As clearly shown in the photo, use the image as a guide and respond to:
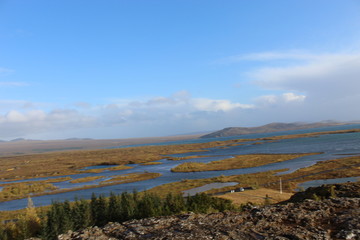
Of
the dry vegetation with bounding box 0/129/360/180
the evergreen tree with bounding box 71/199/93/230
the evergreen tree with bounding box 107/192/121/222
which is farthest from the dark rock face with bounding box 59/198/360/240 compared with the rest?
the dry vegetation with bounding box 0/129/360/180

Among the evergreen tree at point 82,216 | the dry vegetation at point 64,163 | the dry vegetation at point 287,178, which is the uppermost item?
the evergreen tree at point 82,216

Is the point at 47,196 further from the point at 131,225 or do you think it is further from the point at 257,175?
the point at 131,225

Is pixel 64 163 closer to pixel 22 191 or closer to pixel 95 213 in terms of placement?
pixel 22 191

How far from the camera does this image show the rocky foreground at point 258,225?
8211mm

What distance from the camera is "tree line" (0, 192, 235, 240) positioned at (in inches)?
856

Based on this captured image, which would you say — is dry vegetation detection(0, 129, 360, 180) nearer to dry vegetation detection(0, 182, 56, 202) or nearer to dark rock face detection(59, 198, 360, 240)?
dry vegetation detection(0, 182, 56, 202)

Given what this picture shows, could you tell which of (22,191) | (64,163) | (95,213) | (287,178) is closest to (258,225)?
Answer: (95,213)

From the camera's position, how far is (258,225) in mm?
9141

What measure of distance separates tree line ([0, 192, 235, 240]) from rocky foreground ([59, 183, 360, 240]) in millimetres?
10962

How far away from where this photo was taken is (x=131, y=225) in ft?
34.3

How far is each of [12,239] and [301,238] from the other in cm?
2246

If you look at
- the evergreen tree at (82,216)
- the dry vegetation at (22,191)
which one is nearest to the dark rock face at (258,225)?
the evergreen tree at (82,216)

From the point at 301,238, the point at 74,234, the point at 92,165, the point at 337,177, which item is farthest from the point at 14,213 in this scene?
the point at 92,165

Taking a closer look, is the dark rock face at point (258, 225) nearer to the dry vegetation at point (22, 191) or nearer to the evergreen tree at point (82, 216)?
the evergreen tree at point (82, 216)
